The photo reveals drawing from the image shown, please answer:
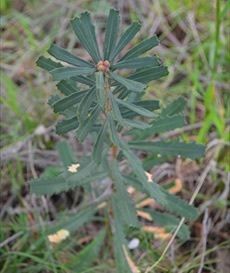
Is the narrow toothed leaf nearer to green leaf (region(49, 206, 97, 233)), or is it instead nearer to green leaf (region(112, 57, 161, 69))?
green leaf (region(112, 57, 161, 69))

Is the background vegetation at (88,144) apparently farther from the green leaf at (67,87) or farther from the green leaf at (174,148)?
the green leaf at (67,87)

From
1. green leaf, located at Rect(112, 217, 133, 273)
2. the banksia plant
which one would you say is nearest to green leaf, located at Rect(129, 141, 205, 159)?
the banksia plant

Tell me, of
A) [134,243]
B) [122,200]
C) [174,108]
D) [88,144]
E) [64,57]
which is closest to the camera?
[64,57]

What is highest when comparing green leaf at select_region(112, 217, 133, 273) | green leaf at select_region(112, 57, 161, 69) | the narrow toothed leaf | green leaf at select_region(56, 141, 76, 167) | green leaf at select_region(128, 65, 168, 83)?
green leaf at select_region(112, 57, 161, 69)

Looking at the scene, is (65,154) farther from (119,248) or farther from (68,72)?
(68,72)

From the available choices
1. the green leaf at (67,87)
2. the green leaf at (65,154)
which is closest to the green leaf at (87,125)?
the green leaf at (67,87)

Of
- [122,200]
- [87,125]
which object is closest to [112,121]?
[87,125]

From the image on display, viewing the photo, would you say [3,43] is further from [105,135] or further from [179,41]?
[105,135]
